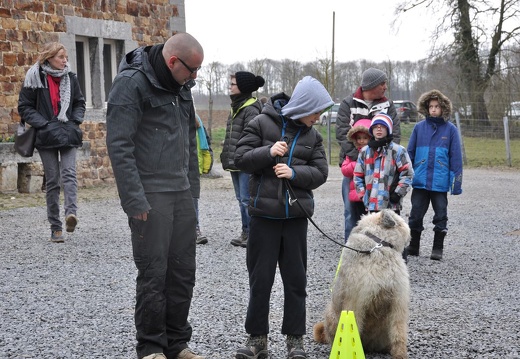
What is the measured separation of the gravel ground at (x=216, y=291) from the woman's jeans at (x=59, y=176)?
0.49 meters

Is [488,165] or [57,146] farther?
[488,165]

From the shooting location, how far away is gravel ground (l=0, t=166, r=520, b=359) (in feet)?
17.2

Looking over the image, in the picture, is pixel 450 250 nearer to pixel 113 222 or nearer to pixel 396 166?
pixel 396 166

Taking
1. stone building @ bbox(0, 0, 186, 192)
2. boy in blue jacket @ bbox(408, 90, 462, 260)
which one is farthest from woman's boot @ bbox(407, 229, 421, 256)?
stone building @ bbox(0, 0, 186, 192)

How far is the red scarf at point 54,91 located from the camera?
908 centimetres

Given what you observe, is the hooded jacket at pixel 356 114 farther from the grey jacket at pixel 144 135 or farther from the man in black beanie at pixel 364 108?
the grey jacket at pixel 144 135

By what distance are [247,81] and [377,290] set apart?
4134 millimetres

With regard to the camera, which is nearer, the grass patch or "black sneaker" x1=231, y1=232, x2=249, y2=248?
"black sneaker" x1=231, y1=232, x2=249, y2=248

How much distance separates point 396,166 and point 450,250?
2.45m

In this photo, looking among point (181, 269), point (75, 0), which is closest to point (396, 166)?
point (181, 269)

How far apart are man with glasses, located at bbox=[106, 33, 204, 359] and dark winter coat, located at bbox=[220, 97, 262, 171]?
3.72m

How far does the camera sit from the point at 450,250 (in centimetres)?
922

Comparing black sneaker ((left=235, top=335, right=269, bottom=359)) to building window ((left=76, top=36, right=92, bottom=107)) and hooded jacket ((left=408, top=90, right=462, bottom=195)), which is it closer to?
hooded jacket ((left=408, top=90, right=462, bottom=195))

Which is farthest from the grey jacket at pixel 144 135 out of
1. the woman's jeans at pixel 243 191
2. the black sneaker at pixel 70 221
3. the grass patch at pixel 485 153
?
the grass patch at pixel 485 153
